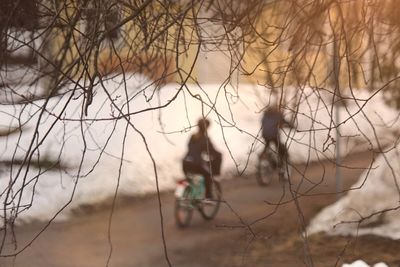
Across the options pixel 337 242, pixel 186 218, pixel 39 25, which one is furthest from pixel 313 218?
pixel 39 25

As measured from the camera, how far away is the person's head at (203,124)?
18.4 feet

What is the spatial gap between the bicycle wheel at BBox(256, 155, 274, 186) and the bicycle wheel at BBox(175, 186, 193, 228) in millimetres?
729

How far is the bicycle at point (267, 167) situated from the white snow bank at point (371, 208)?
0.86m

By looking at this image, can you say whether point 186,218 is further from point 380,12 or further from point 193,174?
point 380,12

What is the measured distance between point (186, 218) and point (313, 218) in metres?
1.37

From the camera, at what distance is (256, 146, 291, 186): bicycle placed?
5.78 metres

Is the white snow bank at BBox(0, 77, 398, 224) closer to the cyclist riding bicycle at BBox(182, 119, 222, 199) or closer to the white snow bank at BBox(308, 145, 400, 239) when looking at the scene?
the cyclist riding bicycle at BBox(182, 119, 222, 199)

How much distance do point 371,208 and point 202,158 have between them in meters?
2.19

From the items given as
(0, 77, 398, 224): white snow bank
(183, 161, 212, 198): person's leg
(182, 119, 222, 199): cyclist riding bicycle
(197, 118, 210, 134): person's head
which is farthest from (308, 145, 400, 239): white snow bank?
(197, 118, 210, 134): person's head

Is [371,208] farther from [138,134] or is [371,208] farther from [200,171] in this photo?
[138,134]

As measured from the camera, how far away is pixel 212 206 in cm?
706

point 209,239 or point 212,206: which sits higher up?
point 212,206

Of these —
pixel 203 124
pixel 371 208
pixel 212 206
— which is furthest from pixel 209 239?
pixel 371 208

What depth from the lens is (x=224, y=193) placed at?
23.3 feet
